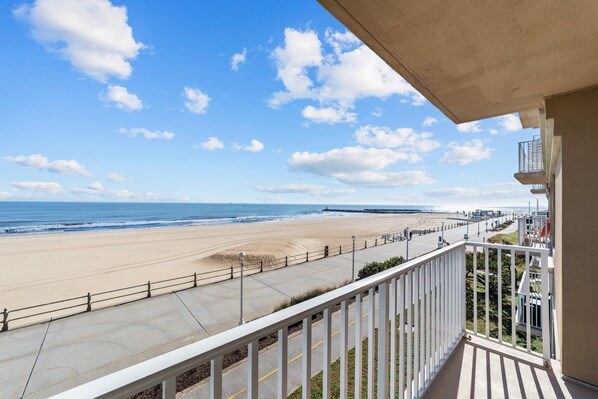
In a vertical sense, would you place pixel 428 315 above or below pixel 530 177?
below

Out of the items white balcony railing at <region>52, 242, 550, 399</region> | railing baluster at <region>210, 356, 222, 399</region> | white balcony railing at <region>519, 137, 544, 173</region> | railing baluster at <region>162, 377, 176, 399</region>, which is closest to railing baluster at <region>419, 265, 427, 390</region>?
white balcony railing at <region>52, 242, 550, 399</region>

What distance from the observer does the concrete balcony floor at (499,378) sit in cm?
201

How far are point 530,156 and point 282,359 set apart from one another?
25.8ft

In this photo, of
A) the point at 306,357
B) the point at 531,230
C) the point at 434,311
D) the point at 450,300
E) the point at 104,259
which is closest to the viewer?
the point at 306,357

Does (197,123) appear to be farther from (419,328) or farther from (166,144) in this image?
(419,328)

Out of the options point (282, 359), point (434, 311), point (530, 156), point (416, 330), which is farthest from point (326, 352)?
point (530, 156)

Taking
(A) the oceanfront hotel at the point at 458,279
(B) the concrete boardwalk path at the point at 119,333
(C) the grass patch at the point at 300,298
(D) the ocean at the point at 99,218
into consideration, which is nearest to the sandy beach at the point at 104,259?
(B) the concrete boardwalk path at the point at 119,333

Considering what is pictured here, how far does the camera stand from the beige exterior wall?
202cm

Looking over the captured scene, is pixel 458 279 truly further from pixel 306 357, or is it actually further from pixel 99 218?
pixel 99 218

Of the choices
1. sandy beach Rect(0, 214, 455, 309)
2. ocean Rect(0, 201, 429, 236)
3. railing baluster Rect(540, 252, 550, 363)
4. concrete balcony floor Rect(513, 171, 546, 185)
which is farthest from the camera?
ocean Rect(0, 201, 429, 236)

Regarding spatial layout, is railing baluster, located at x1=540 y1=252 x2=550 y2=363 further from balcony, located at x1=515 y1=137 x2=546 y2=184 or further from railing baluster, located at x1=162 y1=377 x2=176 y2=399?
balcony, located at x1=515 y1=137 x2=546 y2=184

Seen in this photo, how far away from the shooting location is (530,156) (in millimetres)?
6305

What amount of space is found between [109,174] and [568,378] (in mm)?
76387

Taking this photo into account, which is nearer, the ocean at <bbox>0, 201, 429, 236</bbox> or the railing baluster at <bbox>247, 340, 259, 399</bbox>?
the railing baluster at <bbox>247, 340, 259, 399</bbox>
